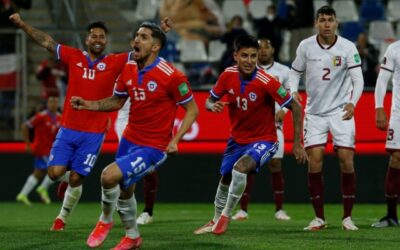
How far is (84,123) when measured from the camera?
1224 centimetres

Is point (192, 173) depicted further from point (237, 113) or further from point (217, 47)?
point (237, 113)

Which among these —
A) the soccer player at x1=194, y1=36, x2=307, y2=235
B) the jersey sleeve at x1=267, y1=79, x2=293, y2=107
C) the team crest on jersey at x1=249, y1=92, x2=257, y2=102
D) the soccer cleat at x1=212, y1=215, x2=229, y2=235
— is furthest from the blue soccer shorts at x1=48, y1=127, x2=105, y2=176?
the jersey sleeve at x1=267, y1=79, x2=293, y2=107

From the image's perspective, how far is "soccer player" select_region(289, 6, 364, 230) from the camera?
1205 centimetres

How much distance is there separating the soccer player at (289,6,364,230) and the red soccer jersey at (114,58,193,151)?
279cm

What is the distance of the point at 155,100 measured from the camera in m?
Result: 9.52

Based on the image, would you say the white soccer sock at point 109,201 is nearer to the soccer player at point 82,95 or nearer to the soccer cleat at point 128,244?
the soccer cleat at point 128,244

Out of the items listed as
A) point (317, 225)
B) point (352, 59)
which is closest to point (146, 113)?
point (317, 225)

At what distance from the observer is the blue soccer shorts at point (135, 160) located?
920 cm

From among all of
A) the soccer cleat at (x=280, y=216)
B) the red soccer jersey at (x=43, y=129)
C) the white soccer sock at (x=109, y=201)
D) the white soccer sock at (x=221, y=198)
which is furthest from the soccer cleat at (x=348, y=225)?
the red soccer jersey at (x=43, y=129)

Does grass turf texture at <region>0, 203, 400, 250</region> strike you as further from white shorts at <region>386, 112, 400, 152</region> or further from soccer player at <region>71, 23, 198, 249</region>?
white shorts at <region>386, 112, 400, 152</region>

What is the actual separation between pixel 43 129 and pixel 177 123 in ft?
10.5

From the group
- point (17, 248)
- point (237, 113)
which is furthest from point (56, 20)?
point (17, 248)

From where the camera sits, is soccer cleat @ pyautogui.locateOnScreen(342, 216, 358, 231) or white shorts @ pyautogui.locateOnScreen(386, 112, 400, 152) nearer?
soccer cleat @ pyautogui.locateOnScreen(342, 216, 358, 231)

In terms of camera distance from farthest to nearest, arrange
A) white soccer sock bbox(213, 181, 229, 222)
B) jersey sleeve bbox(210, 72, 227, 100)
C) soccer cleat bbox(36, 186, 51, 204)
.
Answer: soccer cleat bbox(36, 186, 51, 204) < white soccer sock bbox(213, 181, 229, 222) < jersey sleeve bbox(210, 72, 227, 100)
